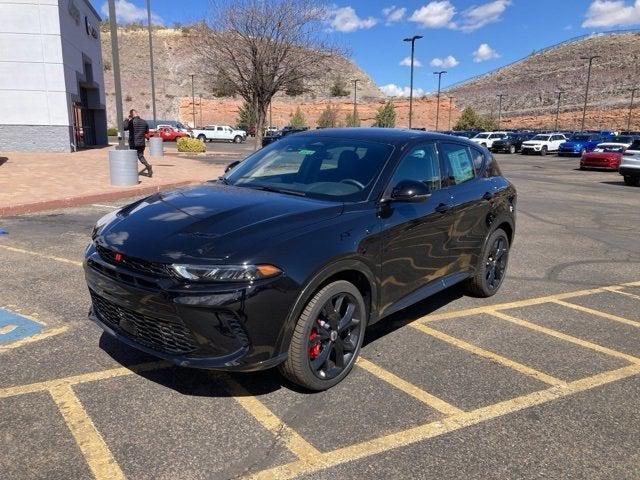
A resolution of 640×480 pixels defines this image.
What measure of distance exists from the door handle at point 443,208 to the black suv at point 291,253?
15 mm

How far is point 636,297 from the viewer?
217 inches

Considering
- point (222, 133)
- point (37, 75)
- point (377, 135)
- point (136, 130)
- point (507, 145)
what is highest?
point (37, 75)

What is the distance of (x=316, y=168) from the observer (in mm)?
4078

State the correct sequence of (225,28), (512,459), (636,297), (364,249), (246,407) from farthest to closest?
(225,28) → (636,297) → (364,249) → (246,407) → (512,459)

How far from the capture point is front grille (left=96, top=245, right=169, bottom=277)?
2.78 meters

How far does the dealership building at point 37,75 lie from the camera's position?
2205cm

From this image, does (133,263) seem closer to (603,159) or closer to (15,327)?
(15,327)

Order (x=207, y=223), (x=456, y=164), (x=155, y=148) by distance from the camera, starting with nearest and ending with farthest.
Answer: (x=207, y=223) < (x=456, y=164) < (x=155, y=148)

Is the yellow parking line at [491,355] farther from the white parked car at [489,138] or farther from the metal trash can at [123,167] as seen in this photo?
the white parked car at [489,138]

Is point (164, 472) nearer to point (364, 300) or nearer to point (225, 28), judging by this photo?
point (364, 300)

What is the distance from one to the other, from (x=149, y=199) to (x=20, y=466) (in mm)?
1939

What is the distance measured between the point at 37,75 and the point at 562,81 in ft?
319

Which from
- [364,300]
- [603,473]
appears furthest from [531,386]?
[364,300]

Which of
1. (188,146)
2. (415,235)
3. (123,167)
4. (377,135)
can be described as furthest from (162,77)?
(415,235)
